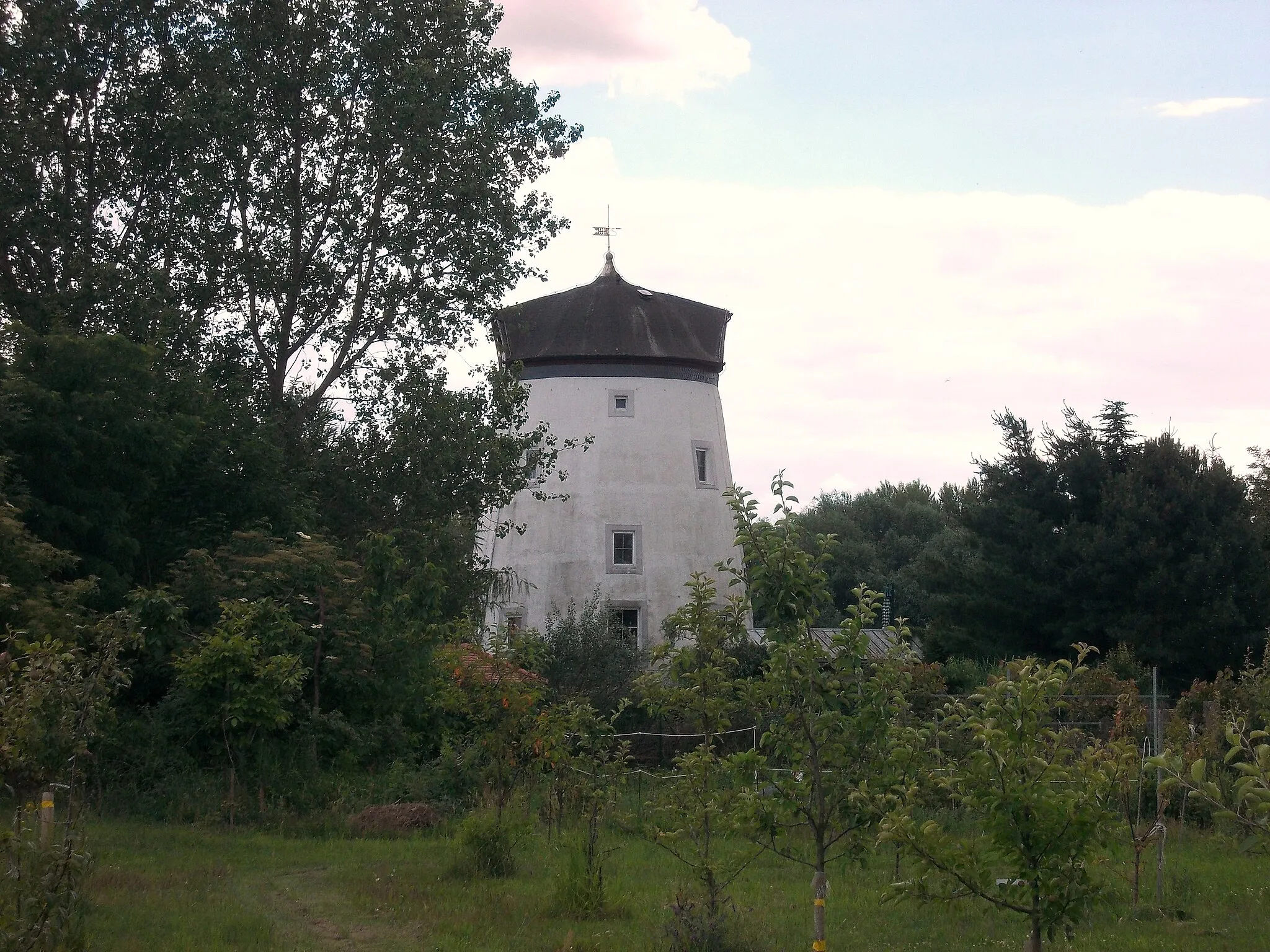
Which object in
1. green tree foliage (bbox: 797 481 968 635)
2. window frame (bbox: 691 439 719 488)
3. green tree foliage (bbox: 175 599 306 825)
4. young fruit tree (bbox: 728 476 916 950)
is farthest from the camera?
green tree foliage (bbox: 797 481 968 635)

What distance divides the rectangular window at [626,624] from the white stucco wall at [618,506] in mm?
186

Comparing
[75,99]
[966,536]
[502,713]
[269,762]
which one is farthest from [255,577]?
[966,536]

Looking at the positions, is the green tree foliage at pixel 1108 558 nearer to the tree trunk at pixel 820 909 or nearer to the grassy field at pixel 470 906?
the grassy field at pixel 470 906

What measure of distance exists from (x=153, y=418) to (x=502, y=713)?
8649mm

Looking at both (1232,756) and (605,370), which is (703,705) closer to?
(1232,756)

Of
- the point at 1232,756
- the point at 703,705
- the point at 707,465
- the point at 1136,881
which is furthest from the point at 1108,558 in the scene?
the point at 1232,756

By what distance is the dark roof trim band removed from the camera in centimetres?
3434

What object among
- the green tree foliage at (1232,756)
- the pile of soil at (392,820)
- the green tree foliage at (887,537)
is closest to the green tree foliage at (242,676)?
the pile of soil at (392,820)

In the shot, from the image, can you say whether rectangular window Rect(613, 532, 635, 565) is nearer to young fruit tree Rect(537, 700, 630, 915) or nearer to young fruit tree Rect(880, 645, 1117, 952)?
young fruit tree Rect(537, 700, 630, 915)

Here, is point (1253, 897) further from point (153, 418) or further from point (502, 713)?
point (153, 418)

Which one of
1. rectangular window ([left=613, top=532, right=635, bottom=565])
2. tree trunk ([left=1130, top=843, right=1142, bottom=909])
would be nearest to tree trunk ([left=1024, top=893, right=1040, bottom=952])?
tree trunk ([left=1130, top=843, right=1142, bottom=909])

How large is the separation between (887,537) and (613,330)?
34204mm

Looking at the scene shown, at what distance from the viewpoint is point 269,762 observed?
17.4m

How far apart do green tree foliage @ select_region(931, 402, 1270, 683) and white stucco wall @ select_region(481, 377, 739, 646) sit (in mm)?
6495
